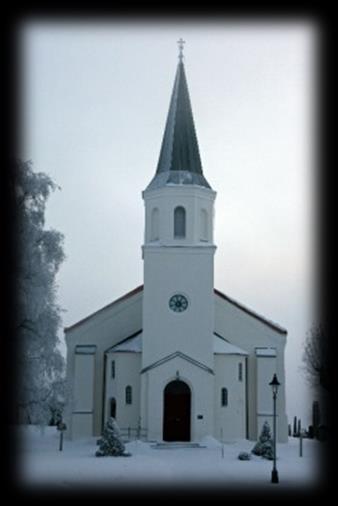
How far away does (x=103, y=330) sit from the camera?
123ft

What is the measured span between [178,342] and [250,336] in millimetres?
4812

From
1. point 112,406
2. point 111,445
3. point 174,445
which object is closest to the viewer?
point 111,445

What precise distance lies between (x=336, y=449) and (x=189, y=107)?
77.9 ft

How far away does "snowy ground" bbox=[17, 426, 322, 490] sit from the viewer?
1986 centimetres

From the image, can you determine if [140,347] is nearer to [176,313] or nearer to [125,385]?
[125,385]

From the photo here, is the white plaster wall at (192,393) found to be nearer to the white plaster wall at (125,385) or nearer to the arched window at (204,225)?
the white plaster wall at (125,385)

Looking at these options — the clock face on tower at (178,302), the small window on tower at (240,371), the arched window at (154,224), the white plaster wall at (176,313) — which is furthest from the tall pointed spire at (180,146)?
the small window on tower at (240,371)

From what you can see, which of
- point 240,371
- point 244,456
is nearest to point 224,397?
point 240,371

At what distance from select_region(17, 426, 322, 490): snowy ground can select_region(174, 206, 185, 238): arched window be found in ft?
33.9

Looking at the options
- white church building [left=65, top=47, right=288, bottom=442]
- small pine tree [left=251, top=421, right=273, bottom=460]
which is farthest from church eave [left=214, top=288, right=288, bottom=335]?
small pine tree [left=251, top=421, right=273, bottom=460]

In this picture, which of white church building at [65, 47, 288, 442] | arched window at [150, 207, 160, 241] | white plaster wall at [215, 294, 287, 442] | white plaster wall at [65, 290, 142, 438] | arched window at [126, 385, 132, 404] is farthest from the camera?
white plaster wall at [65, 290, 142, 438]

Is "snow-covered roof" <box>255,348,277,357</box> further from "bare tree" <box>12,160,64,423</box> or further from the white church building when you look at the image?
"bare tree" <box>12,160,64,423</box>

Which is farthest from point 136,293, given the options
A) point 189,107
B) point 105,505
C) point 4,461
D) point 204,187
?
point 105,505

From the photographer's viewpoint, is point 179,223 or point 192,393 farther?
point 179,223
